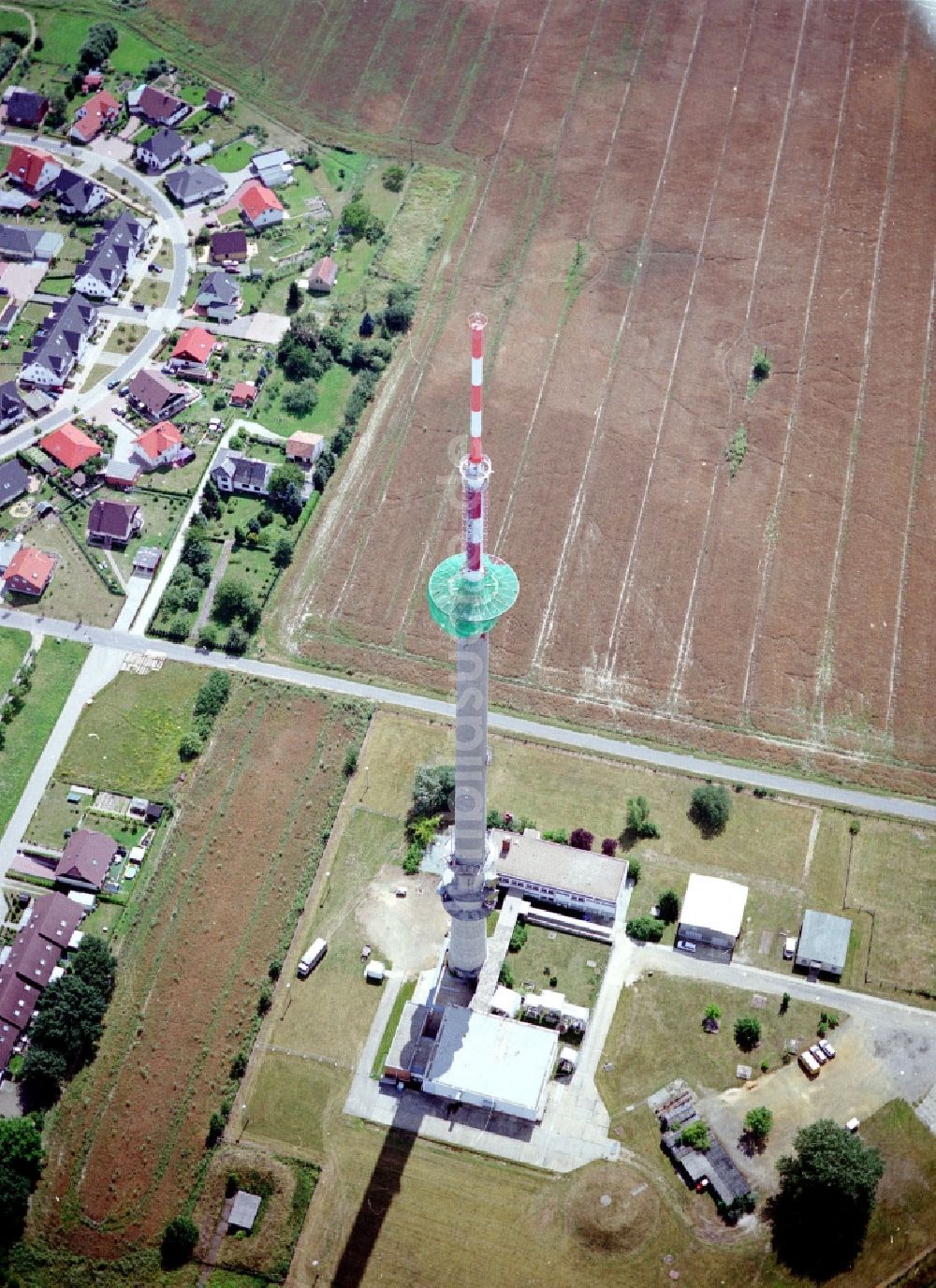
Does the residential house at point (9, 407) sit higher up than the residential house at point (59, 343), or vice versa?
the residential house at point (59, 343)

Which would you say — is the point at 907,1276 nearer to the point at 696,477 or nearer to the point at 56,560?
the point at 696,477

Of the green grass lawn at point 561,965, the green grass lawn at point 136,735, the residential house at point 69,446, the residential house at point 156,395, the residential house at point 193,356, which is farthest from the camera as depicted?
the residential house at point 193,356

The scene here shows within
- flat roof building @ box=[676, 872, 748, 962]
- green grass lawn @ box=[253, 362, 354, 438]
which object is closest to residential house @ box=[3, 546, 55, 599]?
green grass lawn @ box=[253, 362, 354, 438]

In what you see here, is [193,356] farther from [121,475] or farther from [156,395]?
[121,475]

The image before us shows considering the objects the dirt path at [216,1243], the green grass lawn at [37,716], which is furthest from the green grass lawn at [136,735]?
the dirt path at [216,1243]

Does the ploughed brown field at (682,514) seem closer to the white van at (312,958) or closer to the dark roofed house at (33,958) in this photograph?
the white van at (312,958)

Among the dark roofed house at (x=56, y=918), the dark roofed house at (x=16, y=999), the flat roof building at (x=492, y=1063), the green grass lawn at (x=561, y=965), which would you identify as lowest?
the dark roofed house at (x=16, y=999)
